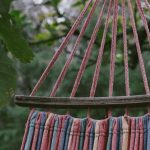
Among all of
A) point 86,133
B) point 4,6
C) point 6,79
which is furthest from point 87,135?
point 4,6

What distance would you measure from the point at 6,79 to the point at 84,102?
22 centimetres

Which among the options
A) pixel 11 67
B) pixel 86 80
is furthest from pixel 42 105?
pixel 86 80

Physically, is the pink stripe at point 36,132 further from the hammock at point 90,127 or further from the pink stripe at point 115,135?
the pink stripe at point 115,135

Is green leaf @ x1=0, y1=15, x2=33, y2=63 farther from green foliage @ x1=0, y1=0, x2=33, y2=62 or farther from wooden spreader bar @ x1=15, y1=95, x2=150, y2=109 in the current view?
wooden spreader bar @ x1=15, y1=95, x2=150, y2=109

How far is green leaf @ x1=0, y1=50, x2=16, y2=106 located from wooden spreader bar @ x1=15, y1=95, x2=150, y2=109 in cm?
8

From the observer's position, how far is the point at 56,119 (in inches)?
38.9

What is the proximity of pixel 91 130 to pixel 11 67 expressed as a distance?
0.85ft

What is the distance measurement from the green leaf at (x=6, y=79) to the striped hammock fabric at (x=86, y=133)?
0.11 meters

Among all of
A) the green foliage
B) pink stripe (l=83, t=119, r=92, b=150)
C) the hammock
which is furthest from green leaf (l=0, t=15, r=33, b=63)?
pink stripe (l=83, t=119, r=92, b=150)

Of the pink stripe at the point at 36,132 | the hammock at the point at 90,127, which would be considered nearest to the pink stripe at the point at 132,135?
the hammock at the point at 90,127

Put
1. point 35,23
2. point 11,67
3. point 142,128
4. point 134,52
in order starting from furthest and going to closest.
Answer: point 35,23 < point 134,52 < point 11,67 < point 142,128

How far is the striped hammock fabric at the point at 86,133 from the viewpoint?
92 cm

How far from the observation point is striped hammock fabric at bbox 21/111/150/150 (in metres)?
0.92

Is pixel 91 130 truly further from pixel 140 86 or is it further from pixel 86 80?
pixel 86 80
